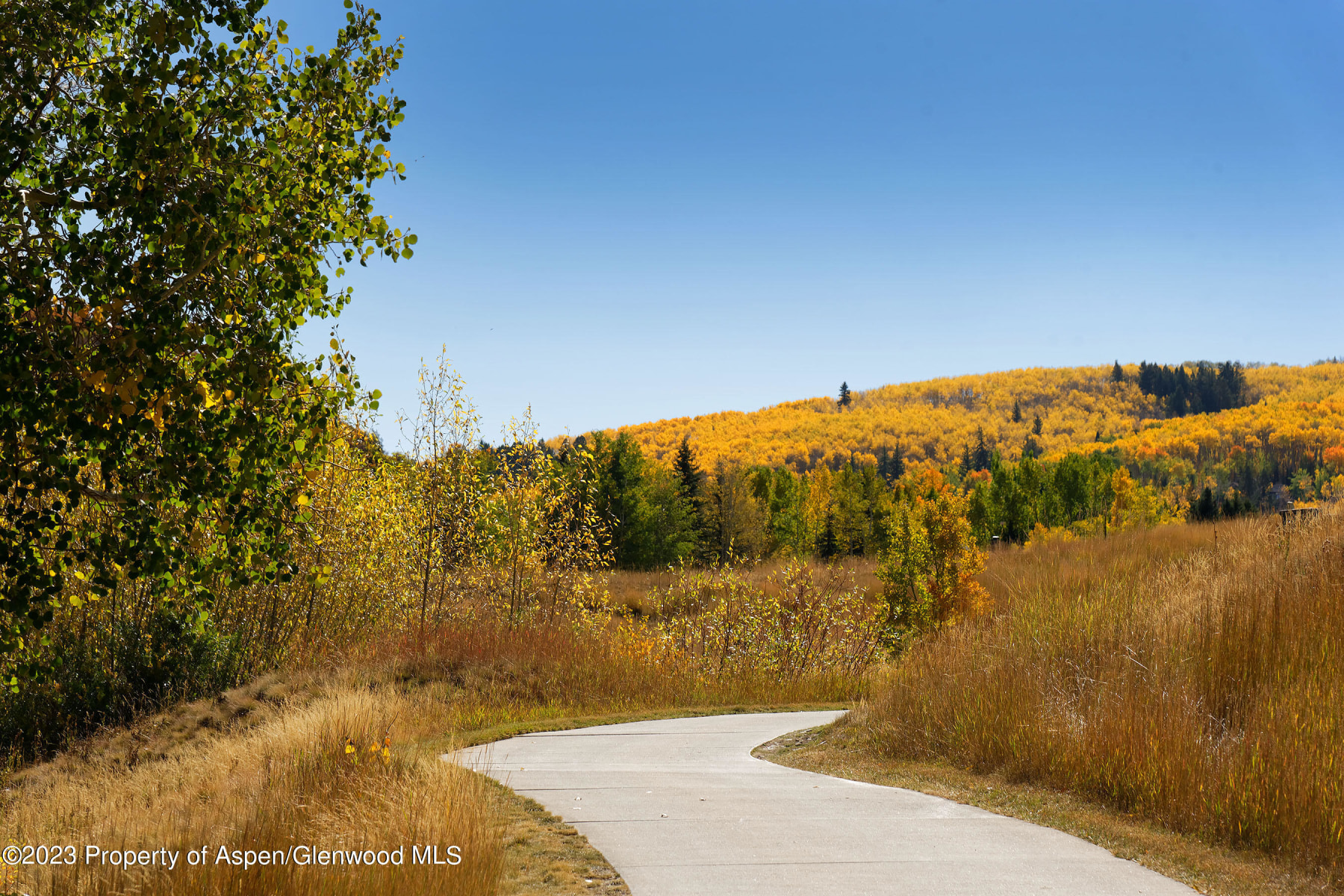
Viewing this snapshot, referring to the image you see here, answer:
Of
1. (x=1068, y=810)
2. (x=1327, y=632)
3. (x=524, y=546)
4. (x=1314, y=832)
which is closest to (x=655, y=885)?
(x=1068, y=810)

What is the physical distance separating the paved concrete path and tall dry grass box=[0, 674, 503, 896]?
94cm

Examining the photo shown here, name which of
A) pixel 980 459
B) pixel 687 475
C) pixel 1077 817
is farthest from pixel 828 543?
pixel 980 459

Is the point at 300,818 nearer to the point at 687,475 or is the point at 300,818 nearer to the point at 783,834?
the point at 783,834

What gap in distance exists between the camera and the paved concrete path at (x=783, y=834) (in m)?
4.81

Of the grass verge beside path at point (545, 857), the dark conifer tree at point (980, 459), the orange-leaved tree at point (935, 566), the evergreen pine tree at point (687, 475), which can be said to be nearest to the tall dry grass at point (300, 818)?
the grass verge beside path at point (545, 857)

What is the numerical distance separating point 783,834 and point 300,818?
10.2ft

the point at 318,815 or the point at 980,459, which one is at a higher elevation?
the point at 980,459

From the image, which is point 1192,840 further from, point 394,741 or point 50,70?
point 50,70

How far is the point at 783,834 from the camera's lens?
18.9 feet

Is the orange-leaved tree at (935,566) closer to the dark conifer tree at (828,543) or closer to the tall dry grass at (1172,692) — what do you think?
the tall dry grass at (1172,692)

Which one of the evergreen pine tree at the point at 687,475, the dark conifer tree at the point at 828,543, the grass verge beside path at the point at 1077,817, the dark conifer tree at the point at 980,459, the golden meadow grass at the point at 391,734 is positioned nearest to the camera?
the golden meadow grass at the point at 391,734

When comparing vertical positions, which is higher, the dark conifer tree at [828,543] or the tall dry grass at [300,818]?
the tall dry grass at [300,818]

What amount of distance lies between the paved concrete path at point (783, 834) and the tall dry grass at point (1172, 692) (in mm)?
1096

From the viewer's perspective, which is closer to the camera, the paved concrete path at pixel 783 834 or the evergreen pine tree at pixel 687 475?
the paved concrete path at pixel 783 834
